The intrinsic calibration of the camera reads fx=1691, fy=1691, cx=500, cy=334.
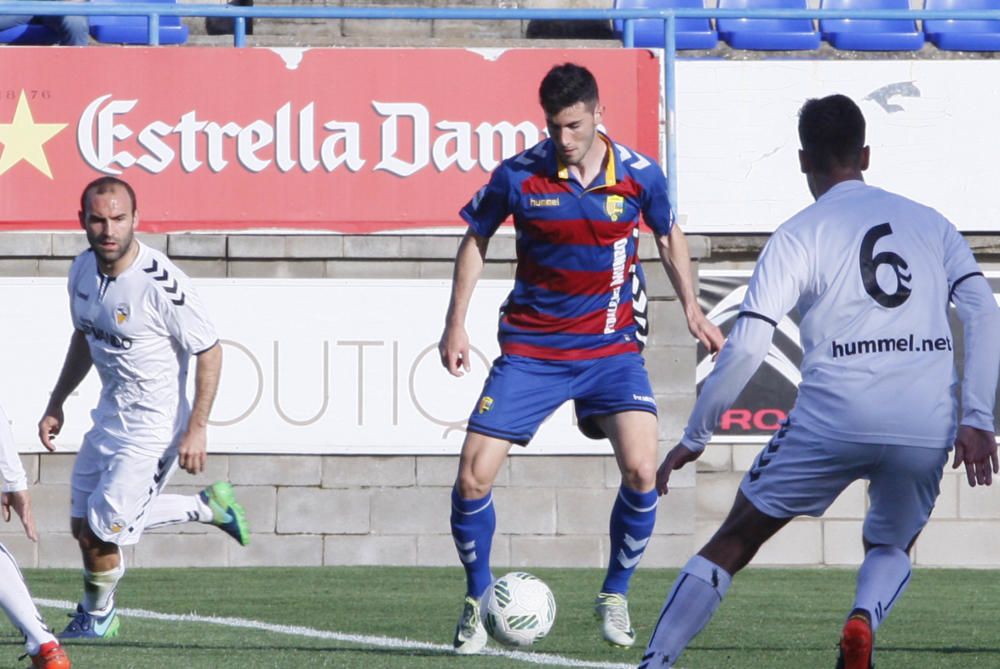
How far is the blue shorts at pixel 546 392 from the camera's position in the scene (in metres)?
6.59

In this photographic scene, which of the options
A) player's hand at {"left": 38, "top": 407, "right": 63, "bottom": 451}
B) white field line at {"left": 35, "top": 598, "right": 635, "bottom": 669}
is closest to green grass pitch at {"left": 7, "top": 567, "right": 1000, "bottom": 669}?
white field line at {"left": 35, "top": 598, "right": 635, "bottom": 669}

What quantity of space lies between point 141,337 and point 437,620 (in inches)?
77.1

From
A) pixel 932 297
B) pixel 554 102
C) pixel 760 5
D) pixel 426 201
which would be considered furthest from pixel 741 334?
pixel 760 5

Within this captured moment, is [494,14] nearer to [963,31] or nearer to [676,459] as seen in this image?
[963,31]

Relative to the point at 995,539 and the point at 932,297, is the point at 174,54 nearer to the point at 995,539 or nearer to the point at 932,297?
the point at 995,539

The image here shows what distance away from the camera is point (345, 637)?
7.09 metres

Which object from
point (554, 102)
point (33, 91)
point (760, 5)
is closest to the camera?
point (554, 102)

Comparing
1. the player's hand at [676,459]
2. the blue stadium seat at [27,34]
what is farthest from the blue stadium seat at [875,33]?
the player's hand at [676,459]

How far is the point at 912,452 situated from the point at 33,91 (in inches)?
304

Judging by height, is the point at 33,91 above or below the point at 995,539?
above

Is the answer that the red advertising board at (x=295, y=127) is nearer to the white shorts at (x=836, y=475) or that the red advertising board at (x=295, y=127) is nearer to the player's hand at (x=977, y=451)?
the white shorts at (x=836, y=475)

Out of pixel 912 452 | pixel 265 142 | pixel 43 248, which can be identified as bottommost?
pixel 912 452

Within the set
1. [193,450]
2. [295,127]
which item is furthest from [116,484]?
[295,127]

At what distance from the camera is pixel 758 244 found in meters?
11.5
